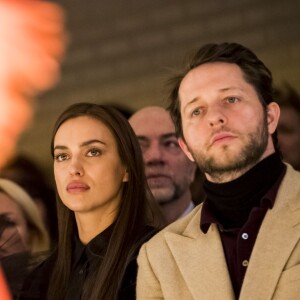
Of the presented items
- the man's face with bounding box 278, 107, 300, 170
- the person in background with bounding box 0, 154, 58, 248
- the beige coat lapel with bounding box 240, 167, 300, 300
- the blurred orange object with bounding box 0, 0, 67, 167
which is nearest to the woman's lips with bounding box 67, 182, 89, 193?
the beige coat lapel with bounding box 240, 167, 300, 300

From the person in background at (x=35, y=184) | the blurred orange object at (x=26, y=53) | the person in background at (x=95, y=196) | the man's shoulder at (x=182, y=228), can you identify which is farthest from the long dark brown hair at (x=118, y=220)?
the blurred orange object at (x=26, y=53)

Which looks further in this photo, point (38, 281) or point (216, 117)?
point (38, 281)

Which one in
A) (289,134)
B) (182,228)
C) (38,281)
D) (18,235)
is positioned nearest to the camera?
(182,228)

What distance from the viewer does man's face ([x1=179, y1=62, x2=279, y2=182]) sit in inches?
69.0

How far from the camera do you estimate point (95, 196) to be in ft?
6.82

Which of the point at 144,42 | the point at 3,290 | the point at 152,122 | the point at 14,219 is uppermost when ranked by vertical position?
the point at 144,42

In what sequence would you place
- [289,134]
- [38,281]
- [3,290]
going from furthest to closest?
1. [289,134]
2. [3,290]
3. [38,281]

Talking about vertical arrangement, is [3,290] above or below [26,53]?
below

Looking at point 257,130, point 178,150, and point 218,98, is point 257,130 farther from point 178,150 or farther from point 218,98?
point 178,150

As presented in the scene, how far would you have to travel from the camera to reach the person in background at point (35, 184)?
9.57 feet

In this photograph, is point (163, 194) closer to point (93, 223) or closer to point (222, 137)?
point (93, 223)

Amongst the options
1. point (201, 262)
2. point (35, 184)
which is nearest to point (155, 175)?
point (35, 184)

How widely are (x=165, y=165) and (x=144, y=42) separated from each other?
71cm

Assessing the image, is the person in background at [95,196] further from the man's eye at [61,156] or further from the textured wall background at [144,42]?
the textured wall background at [144,42]
